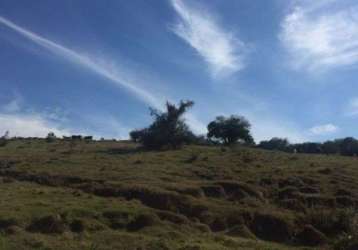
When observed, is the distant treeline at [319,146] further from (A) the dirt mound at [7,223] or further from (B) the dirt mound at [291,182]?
(A) the dirt mound at [7,223]

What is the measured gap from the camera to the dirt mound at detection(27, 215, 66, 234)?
23891 mm

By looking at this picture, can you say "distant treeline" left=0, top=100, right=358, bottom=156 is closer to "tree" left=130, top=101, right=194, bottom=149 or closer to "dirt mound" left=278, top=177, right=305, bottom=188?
"tree" left=130, top=101, right=194, bottom=149

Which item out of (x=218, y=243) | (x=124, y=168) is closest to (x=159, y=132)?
(x=124, y=168)

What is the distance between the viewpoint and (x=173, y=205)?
29.9 metres

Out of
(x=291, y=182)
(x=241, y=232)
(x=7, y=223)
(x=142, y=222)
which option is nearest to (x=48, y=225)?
(x=7, y=223)

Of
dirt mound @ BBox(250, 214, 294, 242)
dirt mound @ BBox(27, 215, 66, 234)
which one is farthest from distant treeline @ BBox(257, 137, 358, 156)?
dirt mound @ BBox(27, 215, 66, 234)

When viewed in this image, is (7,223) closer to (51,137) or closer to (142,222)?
(142,222)

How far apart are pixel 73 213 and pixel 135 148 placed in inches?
1349

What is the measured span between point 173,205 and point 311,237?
748 centimetres

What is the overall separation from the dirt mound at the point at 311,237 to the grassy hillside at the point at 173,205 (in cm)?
5

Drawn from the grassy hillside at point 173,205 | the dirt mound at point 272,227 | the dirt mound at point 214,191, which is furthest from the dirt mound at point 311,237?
the dirt mound at point 214,191

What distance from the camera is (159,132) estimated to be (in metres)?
60.4

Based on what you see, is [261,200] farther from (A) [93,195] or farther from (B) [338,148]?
(B) [338,148]

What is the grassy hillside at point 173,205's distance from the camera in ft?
76.8
